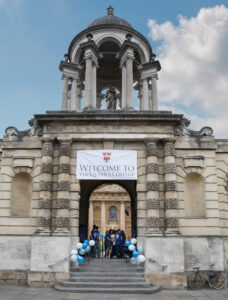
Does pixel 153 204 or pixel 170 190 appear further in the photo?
pixel 170 190

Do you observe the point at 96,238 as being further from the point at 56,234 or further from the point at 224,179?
the point at 224,179

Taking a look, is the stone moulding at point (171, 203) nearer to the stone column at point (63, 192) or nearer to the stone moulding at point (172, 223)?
the stone moulding at point (172, 223)

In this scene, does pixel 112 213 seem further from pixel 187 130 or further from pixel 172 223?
pixel 172 223

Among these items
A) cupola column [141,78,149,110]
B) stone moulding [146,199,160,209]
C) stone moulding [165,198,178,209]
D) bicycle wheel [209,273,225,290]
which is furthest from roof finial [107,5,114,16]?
bicycle wheel [209,273,225,290]

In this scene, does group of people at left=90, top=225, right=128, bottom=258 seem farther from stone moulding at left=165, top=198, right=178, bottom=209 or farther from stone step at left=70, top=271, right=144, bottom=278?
stone moulding at left=165, top=198, right=178, bottom=209

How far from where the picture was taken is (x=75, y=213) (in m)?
15.8

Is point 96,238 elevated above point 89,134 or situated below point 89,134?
below

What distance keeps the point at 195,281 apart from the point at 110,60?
1519 cm

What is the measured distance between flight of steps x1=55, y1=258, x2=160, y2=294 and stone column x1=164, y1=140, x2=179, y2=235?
2536 millimetres

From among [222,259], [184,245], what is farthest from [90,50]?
[222,259]

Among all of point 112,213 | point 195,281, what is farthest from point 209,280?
point 112,213

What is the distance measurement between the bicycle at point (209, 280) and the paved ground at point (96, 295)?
0.73 m

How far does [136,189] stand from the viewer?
16.3 meters

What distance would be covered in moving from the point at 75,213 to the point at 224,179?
28.2ft
